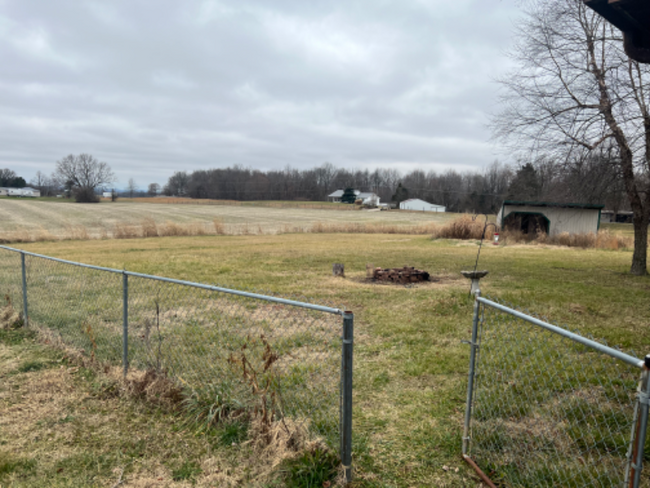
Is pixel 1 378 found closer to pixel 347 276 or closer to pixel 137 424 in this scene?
pixel 137 424

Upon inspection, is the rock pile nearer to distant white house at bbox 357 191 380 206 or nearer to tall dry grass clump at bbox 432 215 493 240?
tall dry grass clump at bbox 432 215 493 240

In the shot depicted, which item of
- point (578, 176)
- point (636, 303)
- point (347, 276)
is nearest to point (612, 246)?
point (578, 176)

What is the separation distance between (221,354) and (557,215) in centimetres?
2577

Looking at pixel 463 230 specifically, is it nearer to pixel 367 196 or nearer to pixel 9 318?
pixel 9 318

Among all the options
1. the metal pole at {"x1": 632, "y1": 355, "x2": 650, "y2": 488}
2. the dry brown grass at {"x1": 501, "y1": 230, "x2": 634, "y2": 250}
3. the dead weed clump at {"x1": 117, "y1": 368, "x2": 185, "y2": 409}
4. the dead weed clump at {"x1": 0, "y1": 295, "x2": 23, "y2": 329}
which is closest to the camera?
the metal pole at {"x1": 632, "y1": 355, "x2": 650, "y2": 488}


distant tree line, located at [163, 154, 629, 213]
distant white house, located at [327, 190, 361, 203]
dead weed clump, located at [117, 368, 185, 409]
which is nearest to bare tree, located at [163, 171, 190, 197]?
distant tree line, located at [163, 154, 629, 213]

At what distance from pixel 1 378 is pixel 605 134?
13607 millimetres

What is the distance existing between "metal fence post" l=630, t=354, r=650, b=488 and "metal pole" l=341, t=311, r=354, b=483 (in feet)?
4.60

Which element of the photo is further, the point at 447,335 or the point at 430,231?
the point at 430,231

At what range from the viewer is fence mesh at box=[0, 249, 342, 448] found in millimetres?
3363

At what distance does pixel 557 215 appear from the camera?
2527 cm

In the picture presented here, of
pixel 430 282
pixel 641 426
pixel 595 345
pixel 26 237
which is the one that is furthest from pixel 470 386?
pixel 26 237

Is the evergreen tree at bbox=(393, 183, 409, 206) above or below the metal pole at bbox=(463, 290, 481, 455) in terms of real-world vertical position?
above

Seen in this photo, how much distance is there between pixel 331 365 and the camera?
4.75 metres
